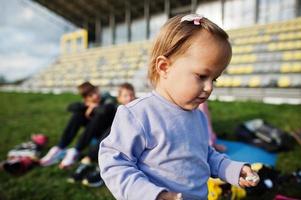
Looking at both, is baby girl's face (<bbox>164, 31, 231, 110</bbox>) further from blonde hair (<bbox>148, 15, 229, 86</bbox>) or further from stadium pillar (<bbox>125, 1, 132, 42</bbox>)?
stadium pillar (<bbox>125, 1, 132, 42</bbox>)

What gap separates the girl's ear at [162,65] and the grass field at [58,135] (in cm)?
107

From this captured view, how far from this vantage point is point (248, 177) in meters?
1.08

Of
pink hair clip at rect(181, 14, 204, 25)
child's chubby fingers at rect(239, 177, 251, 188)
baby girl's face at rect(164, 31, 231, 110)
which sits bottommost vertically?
child's chubby fingers at rect(239, 177, 251, 188)

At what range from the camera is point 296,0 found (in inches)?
501

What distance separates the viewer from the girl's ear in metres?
1.00

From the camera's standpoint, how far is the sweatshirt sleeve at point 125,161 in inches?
33.2

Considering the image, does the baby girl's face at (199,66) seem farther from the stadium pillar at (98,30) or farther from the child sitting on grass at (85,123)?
the stadium pillar at (98,30)

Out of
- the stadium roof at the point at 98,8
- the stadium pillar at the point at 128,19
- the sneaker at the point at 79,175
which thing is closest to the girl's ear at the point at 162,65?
the sneaker at the point at 79,175

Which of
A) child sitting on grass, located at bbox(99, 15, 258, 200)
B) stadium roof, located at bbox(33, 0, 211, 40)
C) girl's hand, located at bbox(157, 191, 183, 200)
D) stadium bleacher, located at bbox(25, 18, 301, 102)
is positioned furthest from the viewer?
stadium roof, located at bbox(33, 0, 211, 40)

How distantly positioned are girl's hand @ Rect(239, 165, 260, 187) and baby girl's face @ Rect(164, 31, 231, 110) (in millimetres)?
360

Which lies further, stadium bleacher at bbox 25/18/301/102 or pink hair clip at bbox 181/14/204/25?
stadium bleacher at bbox 25/18/301/102

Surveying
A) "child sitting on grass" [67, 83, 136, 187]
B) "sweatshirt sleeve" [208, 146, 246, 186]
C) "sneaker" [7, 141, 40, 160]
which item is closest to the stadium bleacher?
"child sitting on grass" [67, 83, 136, 187]

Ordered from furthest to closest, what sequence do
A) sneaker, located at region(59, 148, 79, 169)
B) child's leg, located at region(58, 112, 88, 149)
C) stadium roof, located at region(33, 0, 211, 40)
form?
stadium roof, located at region(33, 0, 211, 40) < child's leg, located at region(58, 112, 88, 149) < sneaker, located at region(59, 148, 79, 169)

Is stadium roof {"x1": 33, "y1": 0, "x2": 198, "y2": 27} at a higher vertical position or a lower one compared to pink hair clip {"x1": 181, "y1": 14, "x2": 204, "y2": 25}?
higher
